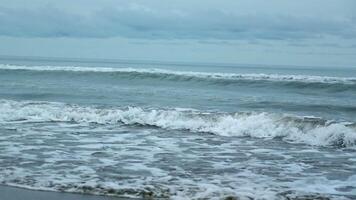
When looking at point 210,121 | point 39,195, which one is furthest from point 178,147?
point 39,195

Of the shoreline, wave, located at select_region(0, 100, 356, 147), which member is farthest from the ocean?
the shoreline

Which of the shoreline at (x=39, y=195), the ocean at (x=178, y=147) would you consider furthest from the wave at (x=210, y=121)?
the shoreline at (x=39, y=195)

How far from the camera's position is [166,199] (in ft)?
16.8

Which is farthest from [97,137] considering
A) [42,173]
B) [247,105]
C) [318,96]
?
[318,96]

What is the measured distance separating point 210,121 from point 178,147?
3.60 metres

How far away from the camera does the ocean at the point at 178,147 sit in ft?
18.7

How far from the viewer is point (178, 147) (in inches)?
342

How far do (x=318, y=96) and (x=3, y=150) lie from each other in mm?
15487

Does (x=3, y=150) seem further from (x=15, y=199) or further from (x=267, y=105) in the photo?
(x=267, y=105)

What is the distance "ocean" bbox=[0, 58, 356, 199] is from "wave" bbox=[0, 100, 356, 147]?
0.09 ft

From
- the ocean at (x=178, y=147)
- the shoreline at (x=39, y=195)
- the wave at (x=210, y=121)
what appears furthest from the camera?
the wave at (x=210, y=121)

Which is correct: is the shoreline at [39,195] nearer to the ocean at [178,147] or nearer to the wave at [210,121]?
the ocean at [178,147]

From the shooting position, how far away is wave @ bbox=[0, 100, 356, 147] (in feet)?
33.5

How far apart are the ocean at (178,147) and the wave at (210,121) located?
0.03 m
